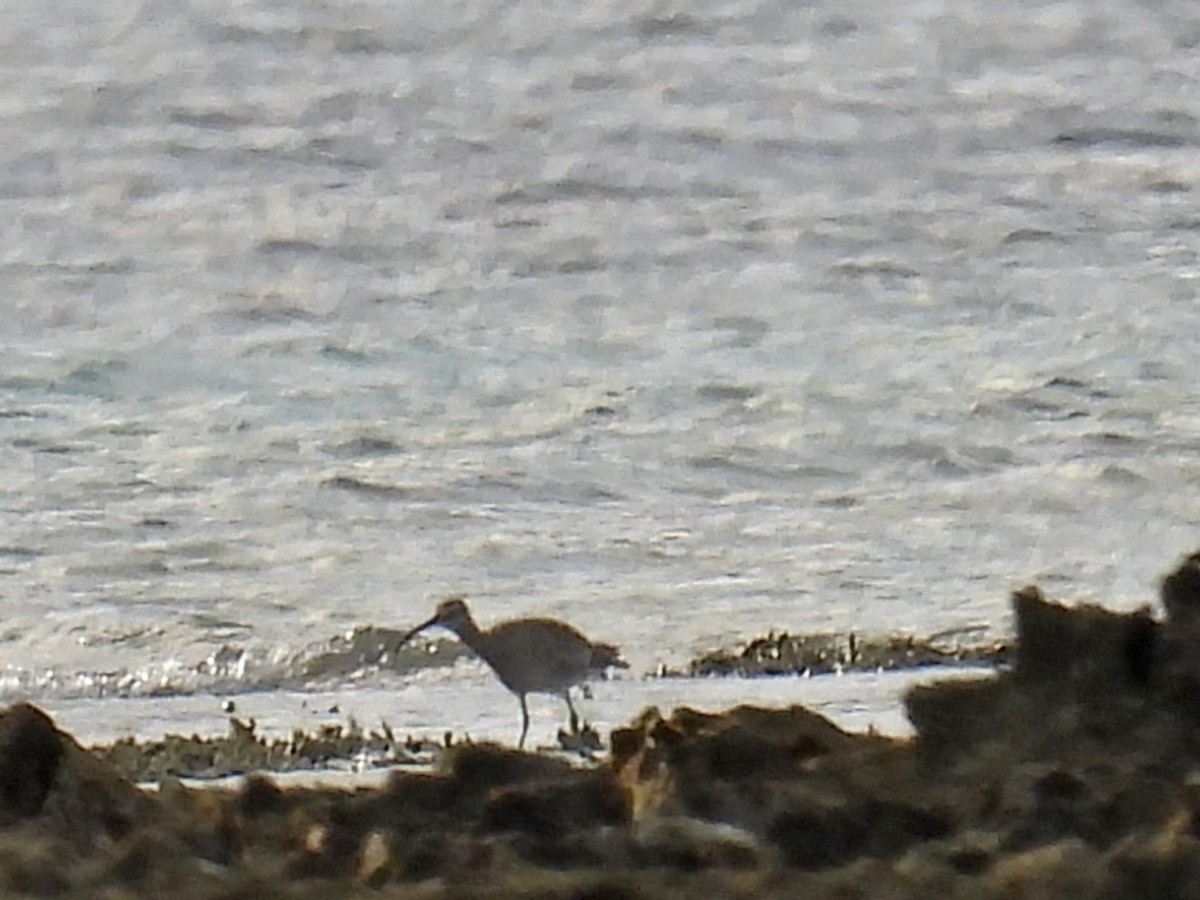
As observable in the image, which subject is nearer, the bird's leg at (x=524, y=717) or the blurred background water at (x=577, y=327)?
the bird's leg at (x=524, y=717)

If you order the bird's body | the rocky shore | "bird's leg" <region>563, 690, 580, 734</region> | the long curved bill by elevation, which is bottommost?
the rocky shore

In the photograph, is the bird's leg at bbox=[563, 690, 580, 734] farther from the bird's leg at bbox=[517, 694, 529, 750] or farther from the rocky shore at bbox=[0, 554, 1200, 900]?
the rocky shore at bbox=[0, 554, 1200, 900]

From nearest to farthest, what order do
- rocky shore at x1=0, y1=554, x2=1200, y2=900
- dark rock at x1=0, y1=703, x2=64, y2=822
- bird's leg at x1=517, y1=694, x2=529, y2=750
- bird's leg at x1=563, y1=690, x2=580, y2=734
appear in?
rocky shore at x1=0, y1=554, x2=1200, y2=900 → dark rock at x1=0, y1=703, x2=64, y2=822 → bird's leg at x1=563, y1=690, x2=580, y2=734 → bird's leg at x1=517, y1=694, x2=529, y2=750

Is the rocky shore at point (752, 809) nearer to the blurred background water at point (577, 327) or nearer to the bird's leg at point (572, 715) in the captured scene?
the bird's leg at point (572, 715)

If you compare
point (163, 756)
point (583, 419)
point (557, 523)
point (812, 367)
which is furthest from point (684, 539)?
point (163, 756)

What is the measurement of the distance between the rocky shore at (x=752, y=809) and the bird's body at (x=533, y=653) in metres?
3.27

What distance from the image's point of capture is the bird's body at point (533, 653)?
26.1 ft

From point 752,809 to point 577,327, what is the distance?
38.3ft

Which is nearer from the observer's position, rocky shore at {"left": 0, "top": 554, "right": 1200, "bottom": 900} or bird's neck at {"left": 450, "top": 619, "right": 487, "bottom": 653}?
rocky shore at {"left": 0, "top": 554, "right": 1200, "bottom": 900}

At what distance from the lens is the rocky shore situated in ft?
11.3

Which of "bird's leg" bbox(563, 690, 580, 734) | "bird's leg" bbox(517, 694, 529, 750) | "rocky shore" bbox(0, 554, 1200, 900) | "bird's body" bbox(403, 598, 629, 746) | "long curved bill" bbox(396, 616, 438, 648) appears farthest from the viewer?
"long curved bill" bbox(396, 616, 438, 648)

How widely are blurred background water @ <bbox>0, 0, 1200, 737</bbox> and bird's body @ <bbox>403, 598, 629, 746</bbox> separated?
0.54 feet

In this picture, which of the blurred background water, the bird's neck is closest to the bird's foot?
the blurred background water

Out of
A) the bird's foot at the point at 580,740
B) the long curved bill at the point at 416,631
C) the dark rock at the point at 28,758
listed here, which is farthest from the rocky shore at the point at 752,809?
the long curved bill at the point at 416,631
